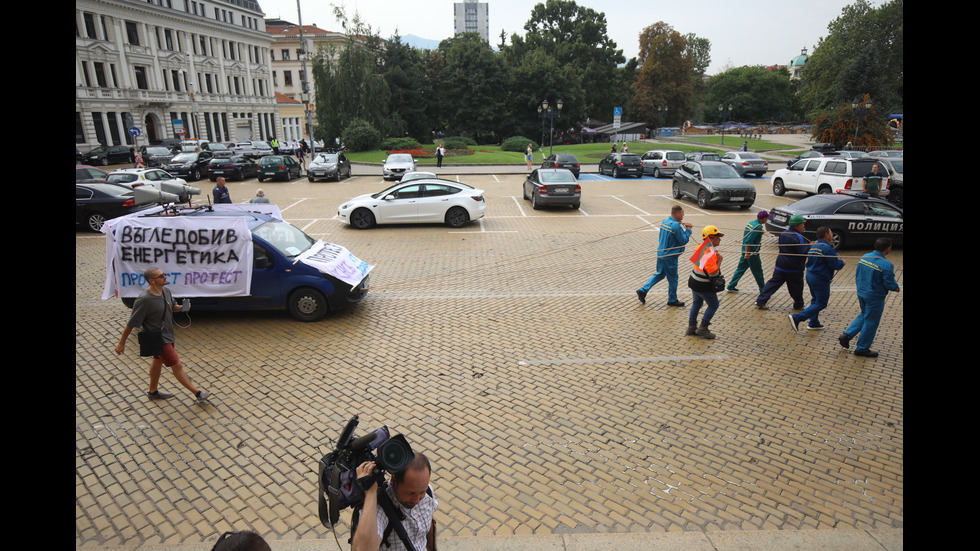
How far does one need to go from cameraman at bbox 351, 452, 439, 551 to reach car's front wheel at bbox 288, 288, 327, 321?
6.33m

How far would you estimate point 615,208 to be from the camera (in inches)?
819

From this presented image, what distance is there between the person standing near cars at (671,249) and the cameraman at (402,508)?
7.59m

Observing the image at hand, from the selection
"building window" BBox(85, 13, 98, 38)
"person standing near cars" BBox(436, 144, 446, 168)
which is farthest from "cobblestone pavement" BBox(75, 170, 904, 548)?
"building window" BBox(85, 13, 98, 38)

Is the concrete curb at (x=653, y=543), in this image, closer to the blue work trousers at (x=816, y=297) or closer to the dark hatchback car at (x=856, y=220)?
the blue work trousers at (x=816, y=297)

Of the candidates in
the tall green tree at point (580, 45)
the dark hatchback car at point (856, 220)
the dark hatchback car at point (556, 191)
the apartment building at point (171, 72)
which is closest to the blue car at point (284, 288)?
the dark hatchback car at point (856, 220)

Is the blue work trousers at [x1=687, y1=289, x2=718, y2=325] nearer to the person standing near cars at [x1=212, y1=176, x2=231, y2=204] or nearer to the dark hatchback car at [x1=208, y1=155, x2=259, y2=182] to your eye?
the person standing near cars at [x1=212, y1=176, x2=231, y2=204]

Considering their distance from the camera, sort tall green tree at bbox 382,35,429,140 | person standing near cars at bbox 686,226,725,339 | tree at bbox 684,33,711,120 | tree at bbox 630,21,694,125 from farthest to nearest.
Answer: tree at bbox 684,33,711,120
tree at bbox 630,21,694,125
tall green tree at bbox 382,35,429,140
person standing near cars at bbox 686,226,725,339

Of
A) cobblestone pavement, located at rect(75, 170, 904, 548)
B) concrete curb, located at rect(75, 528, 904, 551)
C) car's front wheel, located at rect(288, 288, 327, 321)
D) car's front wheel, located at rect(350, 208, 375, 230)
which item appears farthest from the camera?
car's front wheel, located at rect(350, 208, 375, 230)

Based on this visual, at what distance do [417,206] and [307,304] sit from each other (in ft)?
27.2

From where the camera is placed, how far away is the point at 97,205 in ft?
53.0

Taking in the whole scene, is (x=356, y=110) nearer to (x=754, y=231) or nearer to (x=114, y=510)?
(x=754, y=231)

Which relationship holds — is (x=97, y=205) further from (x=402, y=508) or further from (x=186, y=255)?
(x=402, y=508)

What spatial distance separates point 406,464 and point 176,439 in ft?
13.9

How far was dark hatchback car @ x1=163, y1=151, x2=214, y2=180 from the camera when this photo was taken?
95.0 ft
